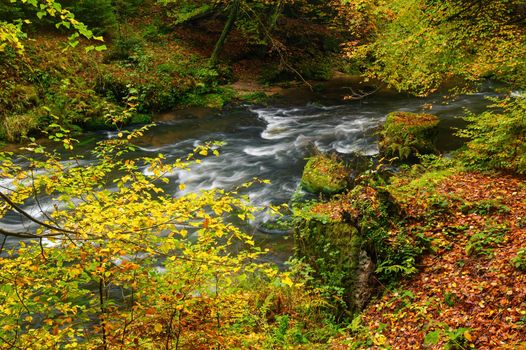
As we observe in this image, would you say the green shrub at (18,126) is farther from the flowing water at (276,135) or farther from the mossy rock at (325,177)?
the mossy rock at (325,177)

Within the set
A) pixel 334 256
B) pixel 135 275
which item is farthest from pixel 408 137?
pixel 135 275

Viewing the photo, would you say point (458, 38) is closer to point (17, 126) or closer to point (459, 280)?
point (459, 280)

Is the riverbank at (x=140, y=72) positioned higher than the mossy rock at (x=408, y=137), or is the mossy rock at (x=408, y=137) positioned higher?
the riverbank at (x=140, y=72)

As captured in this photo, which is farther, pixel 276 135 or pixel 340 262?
pixel 276 135

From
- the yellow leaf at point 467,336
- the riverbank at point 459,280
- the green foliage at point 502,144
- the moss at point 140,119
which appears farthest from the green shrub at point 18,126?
the yellow leaf at point 467,336

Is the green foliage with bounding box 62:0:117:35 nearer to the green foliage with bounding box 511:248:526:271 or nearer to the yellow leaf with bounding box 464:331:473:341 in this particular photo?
the green foliage with bounding box 511:248:526:271

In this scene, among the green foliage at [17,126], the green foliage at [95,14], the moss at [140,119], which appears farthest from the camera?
the green foliage at [95,14]

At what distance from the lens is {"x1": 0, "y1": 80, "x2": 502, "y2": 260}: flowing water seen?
11727mm

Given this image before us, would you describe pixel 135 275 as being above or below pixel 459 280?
above

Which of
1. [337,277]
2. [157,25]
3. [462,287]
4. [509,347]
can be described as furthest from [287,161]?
[157,25]

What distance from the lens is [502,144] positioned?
7934 mm

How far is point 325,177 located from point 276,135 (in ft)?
21.0

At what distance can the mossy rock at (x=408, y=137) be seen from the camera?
11.4 meters

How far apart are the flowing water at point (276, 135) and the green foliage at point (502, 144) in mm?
3212
